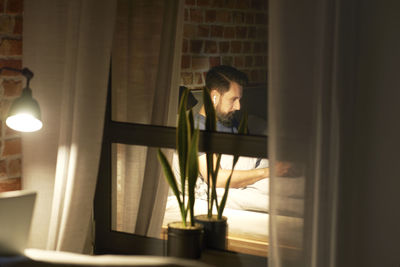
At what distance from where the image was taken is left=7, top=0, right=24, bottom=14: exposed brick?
307 centimetres

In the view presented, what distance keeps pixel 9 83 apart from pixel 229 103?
1.07 m

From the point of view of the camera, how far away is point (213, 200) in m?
3.10

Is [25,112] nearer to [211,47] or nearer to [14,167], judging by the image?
[14,167]

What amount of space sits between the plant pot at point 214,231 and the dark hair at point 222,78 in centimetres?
63

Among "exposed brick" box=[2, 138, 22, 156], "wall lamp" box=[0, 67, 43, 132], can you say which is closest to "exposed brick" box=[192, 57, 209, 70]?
"wall lamp" box=[0, 67, 43, 132]

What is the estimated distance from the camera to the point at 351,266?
242 centimetres

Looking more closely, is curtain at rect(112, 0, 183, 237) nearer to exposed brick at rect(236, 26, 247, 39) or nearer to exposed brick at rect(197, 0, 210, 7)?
exposed brick at rect(197, 0, 210, 7)

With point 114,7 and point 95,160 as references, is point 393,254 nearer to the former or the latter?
point 95,160

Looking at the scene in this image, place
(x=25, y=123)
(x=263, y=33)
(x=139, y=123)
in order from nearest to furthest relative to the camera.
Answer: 1. (x=25, y=123)
2. (x=263, y=33)
3. (x=139, y=123)

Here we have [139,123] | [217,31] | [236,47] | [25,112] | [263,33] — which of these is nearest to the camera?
[25,112]

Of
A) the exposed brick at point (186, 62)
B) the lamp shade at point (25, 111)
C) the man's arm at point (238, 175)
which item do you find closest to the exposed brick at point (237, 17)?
the exposed brick at point (186, 62)

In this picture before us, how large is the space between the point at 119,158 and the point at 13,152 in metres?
0.54

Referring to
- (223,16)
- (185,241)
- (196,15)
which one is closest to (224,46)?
(223,16)

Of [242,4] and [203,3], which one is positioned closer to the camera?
[242,4]
